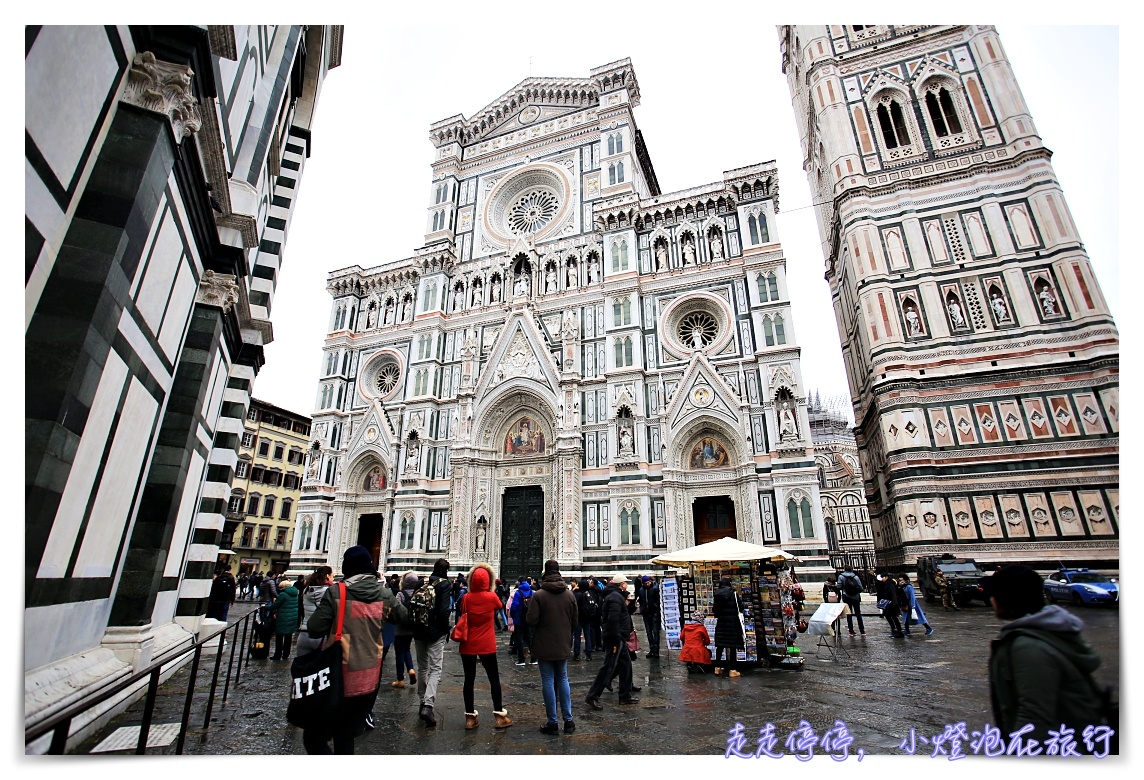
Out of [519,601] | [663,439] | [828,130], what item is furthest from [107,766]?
[828,130]

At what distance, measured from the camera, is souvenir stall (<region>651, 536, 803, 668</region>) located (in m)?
8.41

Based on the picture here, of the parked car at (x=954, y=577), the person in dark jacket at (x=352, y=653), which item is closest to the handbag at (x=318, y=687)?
the person in dark jacket at (x=352, y=653)

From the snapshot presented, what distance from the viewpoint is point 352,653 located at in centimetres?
325

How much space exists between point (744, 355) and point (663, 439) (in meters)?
4.58

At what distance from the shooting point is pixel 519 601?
9945 mm

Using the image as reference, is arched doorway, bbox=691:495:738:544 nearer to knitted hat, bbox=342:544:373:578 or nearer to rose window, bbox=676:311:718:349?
rose window, bbox=676:311:718:349

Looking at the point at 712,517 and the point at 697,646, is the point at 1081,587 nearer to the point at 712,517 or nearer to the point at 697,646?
the point at 712,517

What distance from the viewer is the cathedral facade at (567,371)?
19844mm

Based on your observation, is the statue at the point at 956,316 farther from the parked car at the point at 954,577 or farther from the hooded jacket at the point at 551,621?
the hooded jacket at the point at 551,621

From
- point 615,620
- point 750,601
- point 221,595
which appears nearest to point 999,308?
point 750,601

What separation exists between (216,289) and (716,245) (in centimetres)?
1984

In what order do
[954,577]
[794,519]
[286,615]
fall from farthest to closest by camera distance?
[794,519], [954,577], [286,615]

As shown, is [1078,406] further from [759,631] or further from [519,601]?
[519,601]

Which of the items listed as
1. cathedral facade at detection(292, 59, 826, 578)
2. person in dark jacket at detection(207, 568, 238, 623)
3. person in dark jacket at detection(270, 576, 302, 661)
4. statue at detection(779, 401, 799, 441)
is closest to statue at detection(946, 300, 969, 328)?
cathedral facade at detection(292, 59, 826, 578)
